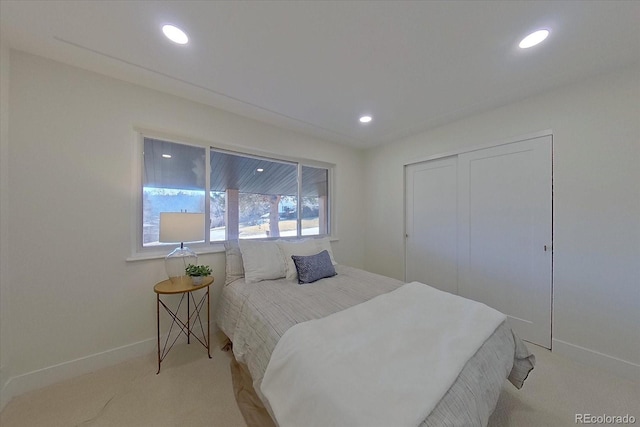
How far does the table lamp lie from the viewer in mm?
1924

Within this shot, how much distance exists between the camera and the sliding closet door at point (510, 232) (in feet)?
7.27

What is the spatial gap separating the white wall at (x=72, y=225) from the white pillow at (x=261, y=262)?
79 centimetres

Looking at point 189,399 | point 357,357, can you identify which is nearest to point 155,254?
point 189,399

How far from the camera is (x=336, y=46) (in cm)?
161

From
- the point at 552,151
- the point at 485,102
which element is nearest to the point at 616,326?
the point at 552,151

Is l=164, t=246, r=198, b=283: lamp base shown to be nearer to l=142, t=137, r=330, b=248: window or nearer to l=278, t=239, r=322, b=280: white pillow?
l=142, t=137, r=330, b=248: window

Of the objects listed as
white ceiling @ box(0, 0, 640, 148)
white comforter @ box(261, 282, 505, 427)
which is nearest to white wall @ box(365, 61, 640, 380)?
white ceiling @ box(0, 0, 640, 148)

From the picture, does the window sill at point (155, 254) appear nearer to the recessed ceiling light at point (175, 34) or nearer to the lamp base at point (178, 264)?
the lamp base at point (178, 264)

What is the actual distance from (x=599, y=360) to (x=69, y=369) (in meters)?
4.28

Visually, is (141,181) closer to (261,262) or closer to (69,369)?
(261,262)

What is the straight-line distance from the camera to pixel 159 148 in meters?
2.29

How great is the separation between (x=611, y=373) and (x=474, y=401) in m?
1.94

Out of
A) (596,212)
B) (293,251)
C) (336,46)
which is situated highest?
(336,46)

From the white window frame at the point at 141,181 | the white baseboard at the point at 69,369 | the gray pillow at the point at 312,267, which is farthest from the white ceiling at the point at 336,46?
the white baseboard at the point at 69,369
